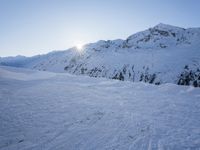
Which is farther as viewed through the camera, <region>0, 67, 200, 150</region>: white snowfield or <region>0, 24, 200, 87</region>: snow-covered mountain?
<region>0, 24, 200, 87</region>: snow-covered mountain

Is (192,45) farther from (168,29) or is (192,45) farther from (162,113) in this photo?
(162,113)

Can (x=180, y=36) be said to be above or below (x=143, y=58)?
above

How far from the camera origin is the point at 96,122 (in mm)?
9586

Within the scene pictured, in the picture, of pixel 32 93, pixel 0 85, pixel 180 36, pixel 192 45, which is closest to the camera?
pixel 32 93

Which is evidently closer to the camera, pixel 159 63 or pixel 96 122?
pixel 96 122

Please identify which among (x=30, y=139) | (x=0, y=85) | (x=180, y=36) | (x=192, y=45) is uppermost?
(x=180, y=36)

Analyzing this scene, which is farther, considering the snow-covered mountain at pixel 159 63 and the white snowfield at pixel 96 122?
the snow-covered mountain at pixel 159 63

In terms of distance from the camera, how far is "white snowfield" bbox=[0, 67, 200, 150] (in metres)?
7.41

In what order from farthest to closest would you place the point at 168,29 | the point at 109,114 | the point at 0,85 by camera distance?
the point at 168,29, the point at 0,85, the point at 109,114

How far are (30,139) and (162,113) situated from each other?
633cm

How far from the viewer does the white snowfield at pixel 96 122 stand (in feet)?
24.3

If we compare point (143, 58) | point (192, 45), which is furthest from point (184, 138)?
point (192, 45)

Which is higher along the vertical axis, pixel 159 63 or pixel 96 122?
pixel 159 63

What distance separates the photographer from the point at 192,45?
10844cm
